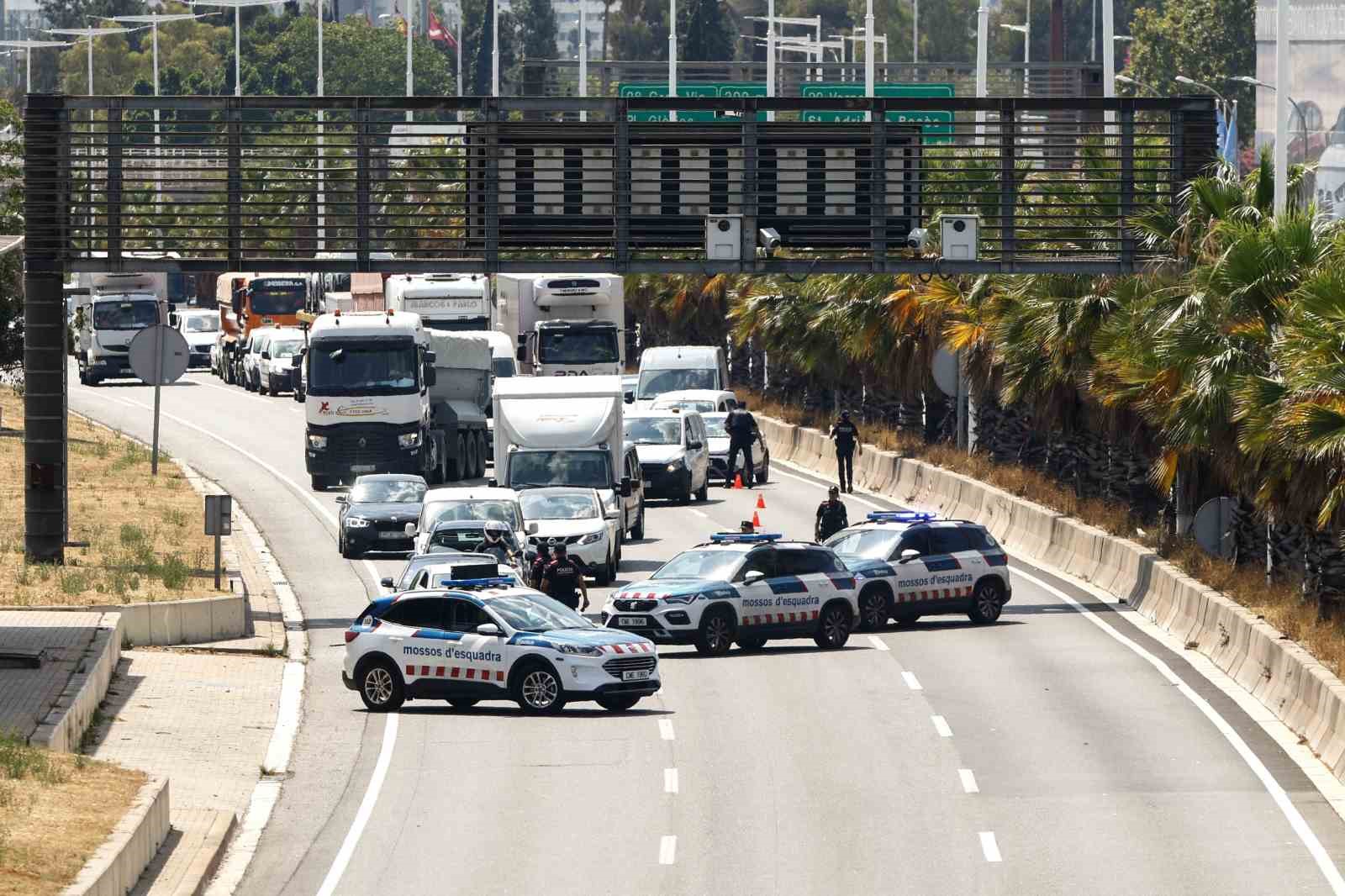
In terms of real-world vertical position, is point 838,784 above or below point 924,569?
below

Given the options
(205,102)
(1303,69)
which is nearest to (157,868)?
(205,102)

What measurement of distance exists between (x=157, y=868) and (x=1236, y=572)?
17.9 m

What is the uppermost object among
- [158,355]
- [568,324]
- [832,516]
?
[568,324]

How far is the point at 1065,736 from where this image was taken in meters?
25.9

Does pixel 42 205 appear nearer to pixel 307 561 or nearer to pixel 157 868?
pixel 307 561

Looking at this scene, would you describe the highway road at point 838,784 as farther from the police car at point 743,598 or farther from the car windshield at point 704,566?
the car windshield at point 704,566

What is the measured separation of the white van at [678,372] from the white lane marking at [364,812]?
108 ft

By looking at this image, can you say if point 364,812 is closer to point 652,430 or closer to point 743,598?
point 743,598

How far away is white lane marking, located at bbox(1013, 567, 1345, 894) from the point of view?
1977cm

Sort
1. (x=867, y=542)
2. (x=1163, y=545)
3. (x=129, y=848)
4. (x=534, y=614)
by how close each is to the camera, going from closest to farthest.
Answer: (x=129, y=848)
(x=534, y=614)
(x=867, y=542)
(x=1163, y=545)

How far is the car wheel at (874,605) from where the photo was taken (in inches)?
1340

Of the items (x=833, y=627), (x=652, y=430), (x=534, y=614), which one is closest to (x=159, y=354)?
(x=652, y=430)

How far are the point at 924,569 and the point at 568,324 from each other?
26.1 metres

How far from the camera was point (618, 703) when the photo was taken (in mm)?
27781
